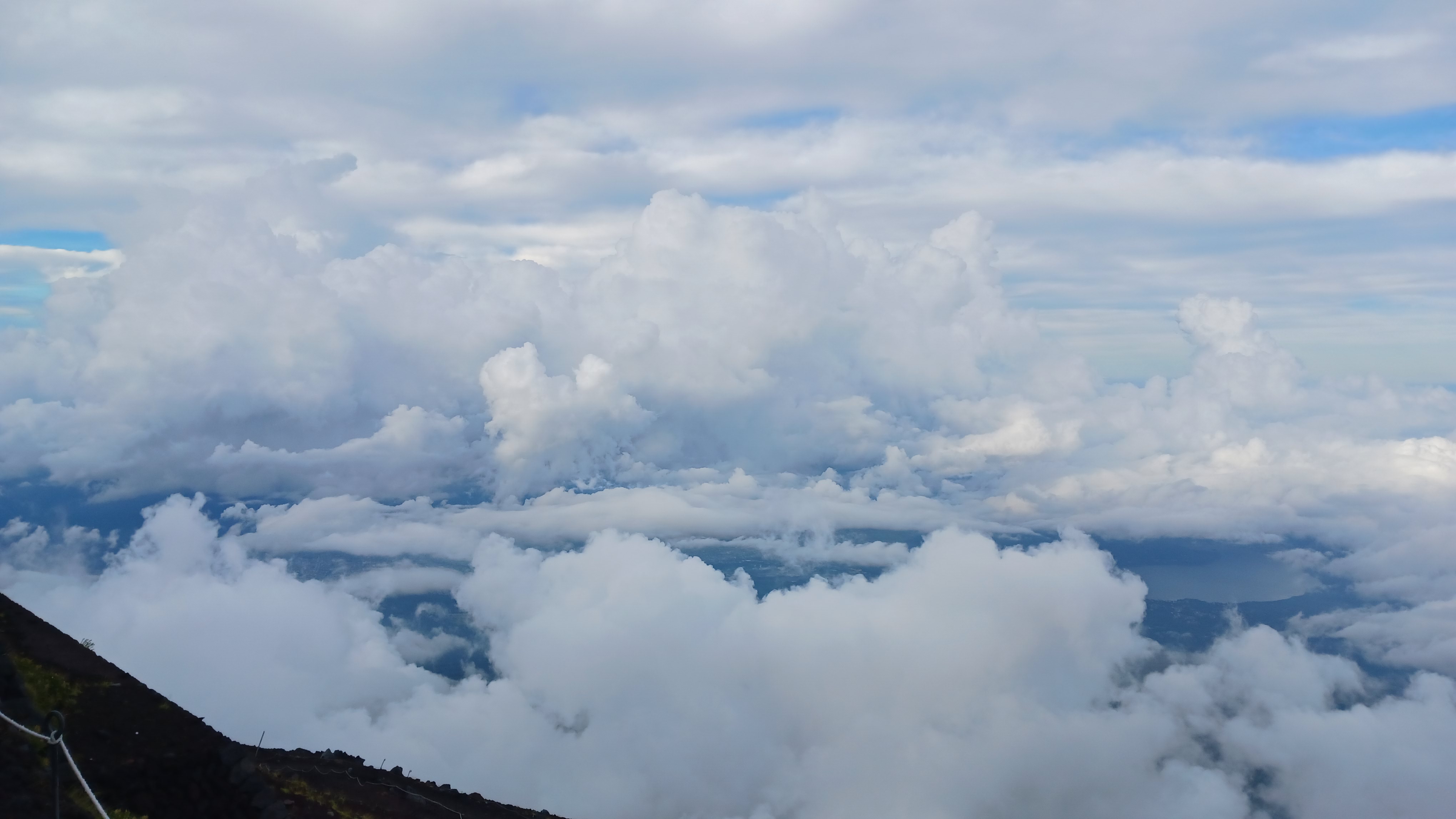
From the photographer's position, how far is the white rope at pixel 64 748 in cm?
2620

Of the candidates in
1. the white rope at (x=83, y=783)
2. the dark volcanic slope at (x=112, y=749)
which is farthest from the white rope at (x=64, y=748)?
the dark volcanic slope at (x=112, y=749)

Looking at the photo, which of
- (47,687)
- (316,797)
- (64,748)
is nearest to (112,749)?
(47,687)

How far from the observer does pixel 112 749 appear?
3634 centimetres

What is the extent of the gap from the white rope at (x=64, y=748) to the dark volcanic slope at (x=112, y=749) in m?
0.27

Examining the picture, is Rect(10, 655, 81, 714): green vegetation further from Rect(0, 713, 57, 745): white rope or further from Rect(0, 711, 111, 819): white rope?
Rect(0, 713, 57, 745): white rope

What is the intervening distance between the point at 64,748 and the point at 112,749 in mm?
11092

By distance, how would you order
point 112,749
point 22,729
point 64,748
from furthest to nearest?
point 112,749 → point 22,729 → point 64,748

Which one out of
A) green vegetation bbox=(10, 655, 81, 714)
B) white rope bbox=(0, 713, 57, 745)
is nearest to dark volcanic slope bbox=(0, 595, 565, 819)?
green vegetation bbox=(10, 655, 81, 714)

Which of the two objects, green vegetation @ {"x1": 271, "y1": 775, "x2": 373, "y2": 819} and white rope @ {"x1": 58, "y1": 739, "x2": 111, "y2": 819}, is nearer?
white rope @ {"x1": 58, "y1": 739, "x2": 111, "y2": 819}

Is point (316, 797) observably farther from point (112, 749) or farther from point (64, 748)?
point (64, 748)

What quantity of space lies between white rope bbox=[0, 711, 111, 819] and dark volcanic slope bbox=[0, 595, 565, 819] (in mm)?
265

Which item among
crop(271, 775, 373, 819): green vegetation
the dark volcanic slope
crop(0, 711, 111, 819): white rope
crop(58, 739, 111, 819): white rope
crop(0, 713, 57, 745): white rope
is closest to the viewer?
crop(0, 711, 111, 819): white rope

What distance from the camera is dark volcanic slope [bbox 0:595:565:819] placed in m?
31.3

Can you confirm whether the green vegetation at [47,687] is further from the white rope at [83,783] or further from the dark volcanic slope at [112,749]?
the white rope at [83,783]
